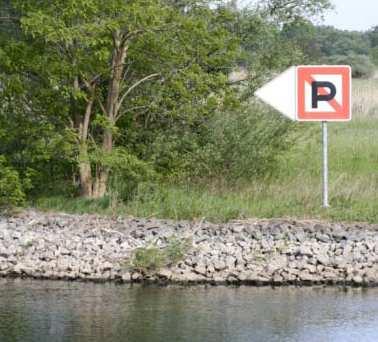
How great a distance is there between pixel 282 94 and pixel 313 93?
54 centimetres

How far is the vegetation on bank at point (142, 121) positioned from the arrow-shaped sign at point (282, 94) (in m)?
0.95

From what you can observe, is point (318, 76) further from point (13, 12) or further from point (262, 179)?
point (13, 12)

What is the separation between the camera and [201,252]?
55.3 ft

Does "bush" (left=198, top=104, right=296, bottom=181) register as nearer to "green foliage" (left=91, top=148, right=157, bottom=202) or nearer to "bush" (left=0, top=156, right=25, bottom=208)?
"green foliage" (left=91, top=148, right=157, bottom=202)

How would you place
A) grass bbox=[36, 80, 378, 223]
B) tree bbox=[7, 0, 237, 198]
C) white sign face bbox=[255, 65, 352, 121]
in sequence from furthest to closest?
white sign face bbox=[255, 65, 352, 121], tree bbox=[7, 0, 237, 198], grass bbox=[36, 80, 378, 223]

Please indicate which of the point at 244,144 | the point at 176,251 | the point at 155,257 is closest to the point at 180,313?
the point at 155,257

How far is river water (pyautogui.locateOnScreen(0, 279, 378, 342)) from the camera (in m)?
13.1

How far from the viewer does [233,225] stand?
17781mm

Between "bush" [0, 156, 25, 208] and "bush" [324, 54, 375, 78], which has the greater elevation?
"bush" [324, 54, 375, 78]

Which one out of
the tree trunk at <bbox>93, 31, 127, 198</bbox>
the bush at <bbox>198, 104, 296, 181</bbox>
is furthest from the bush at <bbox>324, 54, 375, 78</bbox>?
the tree trunk at <bbox>93, 31, 127, 198</bbox>

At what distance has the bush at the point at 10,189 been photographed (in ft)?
61.8

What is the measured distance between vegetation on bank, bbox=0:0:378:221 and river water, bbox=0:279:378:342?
297cm

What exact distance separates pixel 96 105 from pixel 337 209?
4.95 metres

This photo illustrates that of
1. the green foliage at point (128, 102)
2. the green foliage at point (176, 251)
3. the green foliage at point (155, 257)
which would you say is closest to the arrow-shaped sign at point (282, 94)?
the green foliage at point (128, 102)
